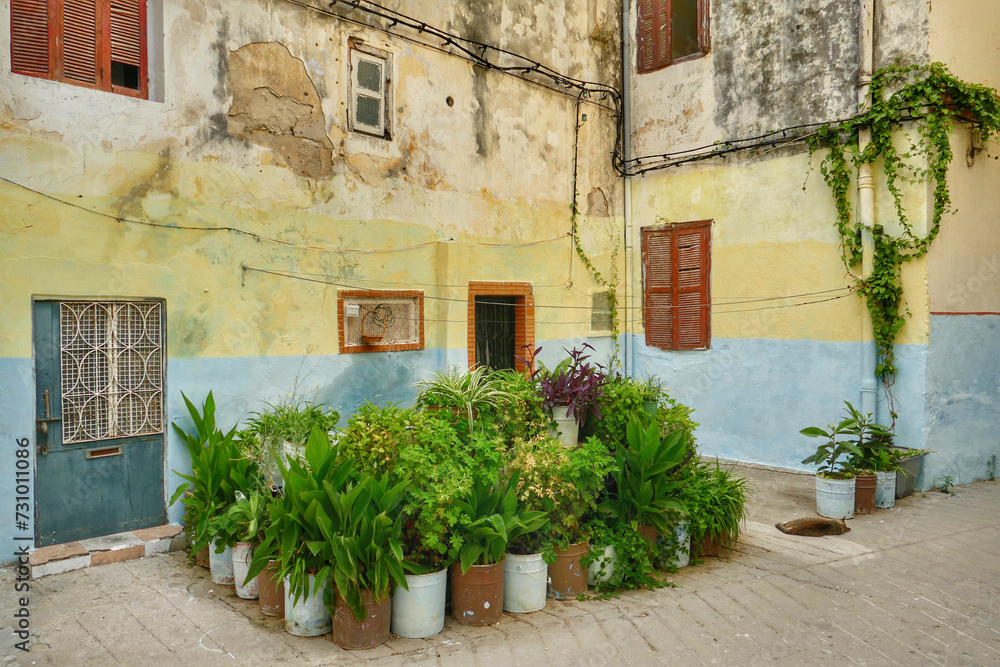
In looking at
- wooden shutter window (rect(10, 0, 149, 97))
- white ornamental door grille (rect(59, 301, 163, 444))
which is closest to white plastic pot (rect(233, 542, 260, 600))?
white ornamental door grille (rect(59, 301, 163, 444))

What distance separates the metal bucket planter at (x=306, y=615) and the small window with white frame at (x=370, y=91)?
16.1 feet

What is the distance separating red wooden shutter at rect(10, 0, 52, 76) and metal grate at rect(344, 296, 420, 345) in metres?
3.25

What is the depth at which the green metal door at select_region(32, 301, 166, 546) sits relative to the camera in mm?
5488

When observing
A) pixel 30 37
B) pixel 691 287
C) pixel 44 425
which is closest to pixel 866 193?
pixel 691 287

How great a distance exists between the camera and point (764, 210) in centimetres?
908

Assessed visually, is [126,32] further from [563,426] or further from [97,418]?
[563,426]

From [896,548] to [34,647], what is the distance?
6.30 metres

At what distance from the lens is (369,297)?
7621 mm

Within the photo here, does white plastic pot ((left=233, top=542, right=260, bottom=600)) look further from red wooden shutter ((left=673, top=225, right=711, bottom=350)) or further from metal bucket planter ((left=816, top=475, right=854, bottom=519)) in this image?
red wooden shutter ((left=673, top=225, right=711, bottom=350))

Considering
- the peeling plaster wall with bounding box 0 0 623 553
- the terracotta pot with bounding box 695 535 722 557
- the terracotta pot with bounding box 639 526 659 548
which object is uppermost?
the peeling plaster wall with bounding box 0 0 623 553

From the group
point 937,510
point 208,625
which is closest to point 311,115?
point 208,625

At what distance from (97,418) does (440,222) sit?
4.12 meters

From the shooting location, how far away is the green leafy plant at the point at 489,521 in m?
4.24

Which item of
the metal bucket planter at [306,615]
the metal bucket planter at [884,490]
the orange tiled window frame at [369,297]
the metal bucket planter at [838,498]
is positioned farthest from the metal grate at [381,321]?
the metal bucket planter at [884,490]
